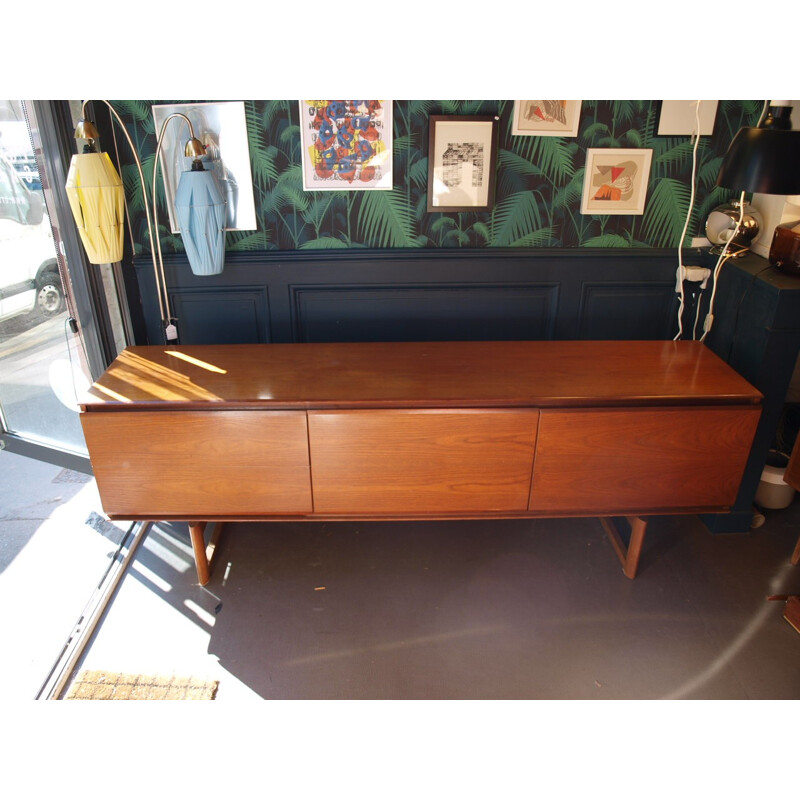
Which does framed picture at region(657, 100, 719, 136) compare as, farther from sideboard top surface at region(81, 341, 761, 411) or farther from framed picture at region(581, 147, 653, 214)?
sideboard top surface at region(81, 341, 761, 411)

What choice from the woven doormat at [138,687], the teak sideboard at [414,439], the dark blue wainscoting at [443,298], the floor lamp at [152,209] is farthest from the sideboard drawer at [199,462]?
the dark blue wainscoting at [443,298]

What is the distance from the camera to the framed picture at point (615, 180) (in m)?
2.50

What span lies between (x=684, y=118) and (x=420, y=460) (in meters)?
1.62

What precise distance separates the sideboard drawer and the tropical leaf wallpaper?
0.87 m

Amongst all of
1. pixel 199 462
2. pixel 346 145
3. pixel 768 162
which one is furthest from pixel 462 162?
pixel 199 462

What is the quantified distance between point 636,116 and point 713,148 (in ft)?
1.09

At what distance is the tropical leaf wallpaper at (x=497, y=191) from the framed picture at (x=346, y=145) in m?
0.04

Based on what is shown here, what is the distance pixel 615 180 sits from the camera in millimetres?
2547

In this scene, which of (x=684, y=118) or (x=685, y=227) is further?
(x=685, y=227)

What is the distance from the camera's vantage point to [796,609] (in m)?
2.21

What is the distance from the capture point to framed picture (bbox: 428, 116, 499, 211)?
7.93 feet

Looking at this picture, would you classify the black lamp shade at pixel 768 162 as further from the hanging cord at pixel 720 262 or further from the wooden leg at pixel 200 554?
the wooden leg at pixel 200 554

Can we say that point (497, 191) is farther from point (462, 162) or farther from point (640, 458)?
point (640, 458)

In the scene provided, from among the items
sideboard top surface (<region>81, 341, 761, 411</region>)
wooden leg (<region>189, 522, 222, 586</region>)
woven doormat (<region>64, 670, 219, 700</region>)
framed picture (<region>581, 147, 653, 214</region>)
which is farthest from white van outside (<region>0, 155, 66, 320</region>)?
framed picture (<region>581, 147, 653, 214</region>)
